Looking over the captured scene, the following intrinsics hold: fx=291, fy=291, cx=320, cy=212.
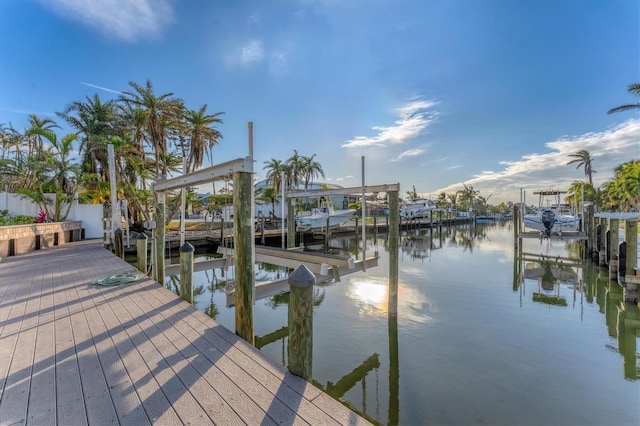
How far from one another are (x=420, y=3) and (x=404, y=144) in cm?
1174

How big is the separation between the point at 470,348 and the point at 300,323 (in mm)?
4186

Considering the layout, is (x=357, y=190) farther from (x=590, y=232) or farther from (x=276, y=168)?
(x=276, y=168)

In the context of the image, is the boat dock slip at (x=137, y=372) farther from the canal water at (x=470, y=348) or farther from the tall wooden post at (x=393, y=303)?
the tall wooden post at (x=393, y=303)

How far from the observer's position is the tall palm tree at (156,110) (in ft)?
57.5

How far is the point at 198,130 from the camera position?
19.8 metres

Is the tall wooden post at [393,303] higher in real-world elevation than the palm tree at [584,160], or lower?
lower

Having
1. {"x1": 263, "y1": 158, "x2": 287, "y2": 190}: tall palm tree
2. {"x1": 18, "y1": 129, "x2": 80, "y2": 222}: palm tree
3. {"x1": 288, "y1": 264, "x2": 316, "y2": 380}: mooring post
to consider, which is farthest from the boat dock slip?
{"x1": 263, "y1": 158, "x2": 287, "y2": 190}: tall palm tree

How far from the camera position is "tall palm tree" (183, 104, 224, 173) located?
1967 cm

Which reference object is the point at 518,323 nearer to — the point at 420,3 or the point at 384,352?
the point at 384,352

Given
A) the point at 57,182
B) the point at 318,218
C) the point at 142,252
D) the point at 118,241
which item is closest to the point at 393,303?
the point at 142,252

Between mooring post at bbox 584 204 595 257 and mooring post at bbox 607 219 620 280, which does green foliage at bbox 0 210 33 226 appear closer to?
mooring post at bbox 607 219 620 280

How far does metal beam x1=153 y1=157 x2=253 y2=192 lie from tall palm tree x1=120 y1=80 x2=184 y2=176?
13562mm

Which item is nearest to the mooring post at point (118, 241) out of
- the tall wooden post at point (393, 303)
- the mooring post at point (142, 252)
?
the mooring post at point (142, 252)

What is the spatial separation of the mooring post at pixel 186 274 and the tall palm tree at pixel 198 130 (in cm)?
1625
